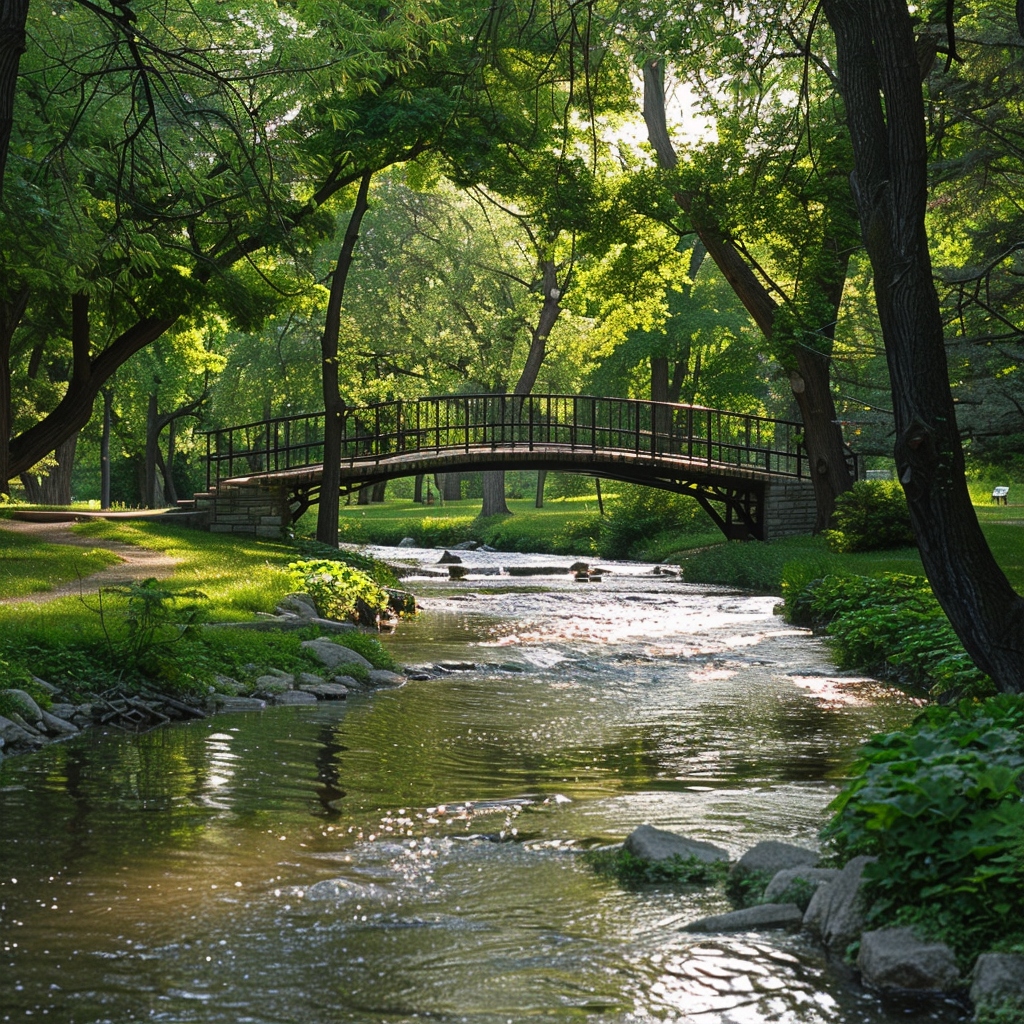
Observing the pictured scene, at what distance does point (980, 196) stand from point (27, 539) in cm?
1474

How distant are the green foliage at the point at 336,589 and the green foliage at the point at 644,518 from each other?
17.9m

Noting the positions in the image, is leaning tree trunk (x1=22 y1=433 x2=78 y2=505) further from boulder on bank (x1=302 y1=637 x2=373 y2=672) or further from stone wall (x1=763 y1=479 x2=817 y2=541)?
boulder on bank (x1=302 y1=637 x2=373 y2=672)

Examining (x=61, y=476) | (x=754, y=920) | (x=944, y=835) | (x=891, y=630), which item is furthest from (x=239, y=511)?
(x=944, y=835)

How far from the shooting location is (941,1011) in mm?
4227

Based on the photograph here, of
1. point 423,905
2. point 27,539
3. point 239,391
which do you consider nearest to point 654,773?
point 423,905

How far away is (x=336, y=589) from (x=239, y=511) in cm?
876

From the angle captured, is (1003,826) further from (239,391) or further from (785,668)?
(239,391)

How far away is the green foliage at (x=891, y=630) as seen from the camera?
1065 centimetres

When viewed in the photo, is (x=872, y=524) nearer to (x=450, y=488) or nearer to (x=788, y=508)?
(x=788, y=508)

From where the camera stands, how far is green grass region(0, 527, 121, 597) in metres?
13.8

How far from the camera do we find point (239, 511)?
24484 millimetres

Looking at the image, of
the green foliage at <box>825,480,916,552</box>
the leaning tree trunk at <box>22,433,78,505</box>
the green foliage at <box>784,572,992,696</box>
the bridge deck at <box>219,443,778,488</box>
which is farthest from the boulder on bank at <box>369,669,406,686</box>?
the leaning tree trunk at <box>22,433,78,505</box>

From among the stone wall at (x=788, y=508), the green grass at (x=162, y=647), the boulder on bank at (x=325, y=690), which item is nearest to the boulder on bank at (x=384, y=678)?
the green grass at (x=162, y=647)

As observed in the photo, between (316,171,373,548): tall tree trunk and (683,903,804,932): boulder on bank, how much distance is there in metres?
18.4
